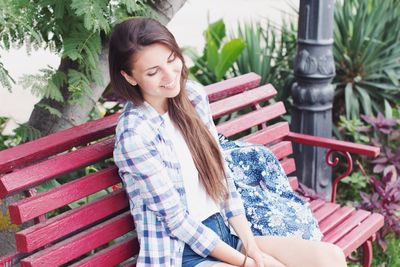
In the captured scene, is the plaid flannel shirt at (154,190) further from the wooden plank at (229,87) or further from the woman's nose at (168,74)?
the wooden plank at (229,87)

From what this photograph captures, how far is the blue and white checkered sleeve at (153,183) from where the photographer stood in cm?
245

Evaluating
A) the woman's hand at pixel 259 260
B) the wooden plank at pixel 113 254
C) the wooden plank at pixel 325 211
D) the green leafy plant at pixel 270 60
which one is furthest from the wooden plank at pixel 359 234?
the green leafy plant at pixel 270 60

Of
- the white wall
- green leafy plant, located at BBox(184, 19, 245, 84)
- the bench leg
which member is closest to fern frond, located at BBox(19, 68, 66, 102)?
the bench leg

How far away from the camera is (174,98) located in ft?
8.89

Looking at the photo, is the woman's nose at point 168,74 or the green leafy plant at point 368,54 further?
the green leafy plant at point 368,54

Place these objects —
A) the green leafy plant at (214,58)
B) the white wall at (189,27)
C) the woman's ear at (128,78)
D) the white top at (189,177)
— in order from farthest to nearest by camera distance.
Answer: the white wall at (189,27) → the green leafy plant at (214,58) → the white top at (189,177) → the woman's ear at (128,78)

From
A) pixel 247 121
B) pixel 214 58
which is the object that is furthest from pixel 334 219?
pixel 214 58

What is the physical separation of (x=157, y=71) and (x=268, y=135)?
1116 millimetres

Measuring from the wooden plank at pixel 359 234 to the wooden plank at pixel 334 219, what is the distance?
0.29ft

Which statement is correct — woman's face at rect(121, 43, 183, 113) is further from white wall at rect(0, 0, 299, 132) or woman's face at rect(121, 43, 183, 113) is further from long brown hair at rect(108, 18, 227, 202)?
white wall at rect(0, 0, 299, 132)

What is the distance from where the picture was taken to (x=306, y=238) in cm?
291

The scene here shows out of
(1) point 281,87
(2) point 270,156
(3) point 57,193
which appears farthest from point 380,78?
(3) point 57,193

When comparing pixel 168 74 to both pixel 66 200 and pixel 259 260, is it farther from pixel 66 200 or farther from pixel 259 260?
pixel 259 260

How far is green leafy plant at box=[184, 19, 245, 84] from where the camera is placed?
16.7ft
